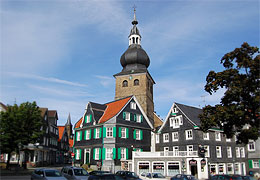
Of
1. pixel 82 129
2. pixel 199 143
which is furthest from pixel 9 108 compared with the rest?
pixel 199 143

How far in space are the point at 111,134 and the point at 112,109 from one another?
196 inches

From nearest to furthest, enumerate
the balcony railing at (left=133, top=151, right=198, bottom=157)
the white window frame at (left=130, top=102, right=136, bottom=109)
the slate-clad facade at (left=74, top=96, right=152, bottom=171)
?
1. the balcony railing at (left=133, top=151, right=198, bottom=157)
2. the slate-clad facade at (left=74, top=96, right=152, bottom=171)
3. the white window frame at (left=130, top=102, right=136, bottom=109)

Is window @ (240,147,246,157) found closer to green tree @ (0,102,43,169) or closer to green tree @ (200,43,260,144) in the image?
green tree @ (200,43,260,144)

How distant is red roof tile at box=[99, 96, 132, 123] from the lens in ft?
124

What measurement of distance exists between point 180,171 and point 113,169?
921 cm

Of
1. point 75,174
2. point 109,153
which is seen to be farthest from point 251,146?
point 75,174

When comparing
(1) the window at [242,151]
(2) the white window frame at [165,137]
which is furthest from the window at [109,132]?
(1) the window at [242,151]

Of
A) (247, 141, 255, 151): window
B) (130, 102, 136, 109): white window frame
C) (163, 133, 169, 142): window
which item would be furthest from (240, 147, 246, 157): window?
(130, 102, 136, 109): white window frame

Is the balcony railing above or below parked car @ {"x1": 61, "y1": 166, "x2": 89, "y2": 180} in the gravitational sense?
above

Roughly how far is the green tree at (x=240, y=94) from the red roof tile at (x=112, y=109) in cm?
1986

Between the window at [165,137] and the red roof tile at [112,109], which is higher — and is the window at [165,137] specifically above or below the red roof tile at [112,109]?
below

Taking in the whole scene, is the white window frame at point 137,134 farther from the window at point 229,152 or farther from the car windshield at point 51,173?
the car windshield at point 51,173

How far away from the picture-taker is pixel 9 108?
30.4m

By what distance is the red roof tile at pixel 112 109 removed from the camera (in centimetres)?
3791
